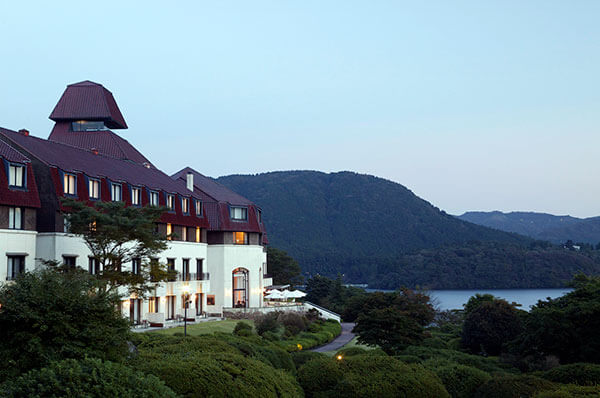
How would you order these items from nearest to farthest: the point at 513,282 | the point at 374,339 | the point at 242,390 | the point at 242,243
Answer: the point at 242,390 < the point at 374,339 < the point at 242,243 < the point at 513,282

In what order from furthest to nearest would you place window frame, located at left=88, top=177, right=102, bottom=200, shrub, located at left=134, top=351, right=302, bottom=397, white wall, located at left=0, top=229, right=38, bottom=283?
window frame, located at left=88, top=177, right=102, bottom=200
white wall, located at left=0, top=229, right=38, bottom=283
shrub, located at left=134, top=351, right=302, bottom=397

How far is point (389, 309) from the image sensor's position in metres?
40.9

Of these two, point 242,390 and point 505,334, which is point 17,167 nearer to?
point 242,390

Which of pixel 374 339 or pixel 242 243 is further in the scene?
pixel 242 243

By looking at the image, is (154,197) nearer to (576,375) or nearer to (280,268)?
(576,375)

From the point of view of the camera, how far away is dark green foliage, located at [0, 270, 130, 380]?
14508 millimetres

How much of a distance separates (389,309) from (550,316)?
11387 mm

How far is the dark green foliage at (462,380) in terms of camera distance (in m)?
22.9

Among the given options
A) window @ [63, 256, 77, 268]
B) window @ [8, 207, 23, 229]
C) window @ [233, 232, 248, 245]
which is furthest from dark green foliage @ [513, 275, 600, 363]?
window @ [233, 232, 248, 245]

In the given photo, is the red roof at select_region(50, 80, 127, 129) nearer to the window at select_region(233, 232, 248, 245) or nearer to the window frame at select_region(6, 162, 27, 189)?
the window at select_region(233, 232, 248, 245)

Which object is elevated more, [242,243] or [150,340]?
[242,243]

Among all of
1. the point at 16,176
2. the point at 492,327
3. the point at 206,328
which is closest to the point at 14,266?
the point at 16,176

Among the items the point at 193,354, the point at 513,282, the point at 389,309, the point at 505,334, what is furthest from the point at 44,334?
the point at 513,282

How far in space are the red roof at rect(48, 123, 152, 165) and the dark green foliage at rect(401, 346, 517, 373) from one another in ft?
118
